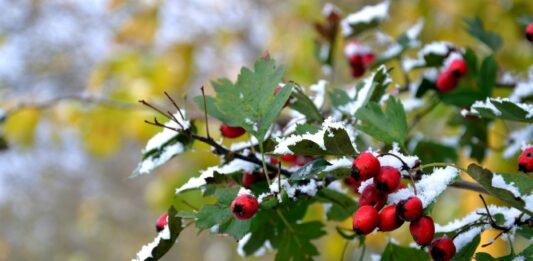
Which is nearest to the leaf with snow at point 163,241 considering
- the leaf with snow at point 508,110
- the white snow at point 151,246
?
the white snow at point 151,246

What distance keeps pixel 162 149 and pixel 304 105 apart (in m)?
0.18

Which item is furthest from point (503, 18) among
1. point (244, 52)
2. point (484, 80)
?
point (244, 52)

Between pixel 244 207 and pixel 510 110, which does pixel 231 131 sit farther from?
pixel 510 110

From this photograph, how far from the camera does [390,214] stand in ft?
1.72

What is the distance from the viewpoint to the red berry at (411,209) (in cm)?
51

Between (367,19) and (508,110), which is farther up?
(367,19)

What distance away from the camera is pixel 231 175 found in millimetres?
655

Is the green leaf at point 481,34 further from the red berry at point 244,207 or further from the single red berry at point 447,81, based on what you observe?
the red berry at point 244,207

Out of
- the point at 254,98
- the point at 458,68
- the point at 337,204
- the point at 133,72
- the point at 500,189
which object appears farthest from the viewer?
the point at 133,72

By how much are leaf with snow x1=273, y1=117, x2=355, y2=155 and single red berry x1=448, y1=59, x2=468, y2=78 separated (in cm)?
39

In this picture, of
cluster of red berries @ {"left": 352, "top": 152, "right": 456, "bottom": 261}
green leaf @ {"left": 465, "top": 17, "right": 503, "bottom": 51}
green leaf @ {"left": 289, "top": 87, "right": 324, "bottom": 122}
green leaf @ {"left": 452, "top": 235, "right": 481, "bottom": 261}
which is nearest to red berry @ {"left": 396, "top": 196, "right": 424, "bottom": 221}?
cluster of red berries @ {"left": 352, "top": 152, "right": 456, "bottom": 261}

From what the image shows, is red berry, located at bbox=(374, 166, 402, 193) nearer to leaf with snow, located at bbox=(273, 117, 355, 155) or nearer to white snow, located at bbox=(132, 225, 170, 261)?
leaf with snow, located at bbox=(273, 117, 355, 155)

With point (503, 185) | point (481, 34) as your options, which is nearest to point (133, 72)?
point (481, 34)

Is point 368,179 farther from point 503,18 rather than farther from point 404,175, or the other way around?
point 503,18
